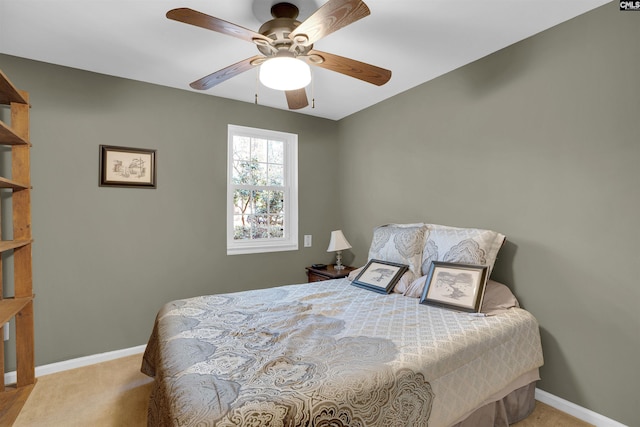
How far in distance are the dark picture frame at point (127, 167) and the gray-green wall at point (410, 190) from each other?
0.22 ft

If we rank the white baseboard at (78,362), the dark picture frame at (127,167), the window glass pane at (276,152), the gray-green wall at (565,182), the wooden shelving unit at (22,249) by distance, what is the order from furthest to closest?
the window glass pane at (276,152)
the dark picture frame at (127,167)
the white baseboard at (78,362)
the wooden shelving unit at (22,249)
the gray-green wall at (565,182)

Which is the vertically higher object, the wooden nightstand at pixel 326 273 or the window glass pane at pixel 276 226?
the window glass pane at pixel 276 226

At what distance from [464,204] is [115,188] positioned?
304 cm

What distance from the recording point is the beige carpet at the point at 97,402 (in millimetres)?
1971

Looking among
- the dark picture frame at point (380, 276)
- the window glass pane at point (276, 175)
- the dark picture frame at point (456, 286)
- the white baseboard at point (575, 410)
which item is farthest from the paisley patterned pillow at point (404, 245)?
the window glass pane at point (276, 175)

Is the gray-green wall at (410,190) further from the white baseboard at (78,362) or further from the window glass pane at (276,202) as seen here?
the window glass pane at (276,202)

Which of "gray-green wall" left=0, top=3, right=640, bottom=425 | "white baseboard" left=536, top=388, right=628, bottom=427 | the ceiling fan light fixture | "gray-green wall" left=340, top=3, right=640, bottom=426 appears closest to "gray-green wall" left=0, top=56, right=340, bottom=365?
"gray-green wall" left=0, top=3, right=640, bottom=425

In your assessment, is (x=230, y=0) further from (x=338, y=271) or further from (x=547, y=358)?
(x=547, y=358)

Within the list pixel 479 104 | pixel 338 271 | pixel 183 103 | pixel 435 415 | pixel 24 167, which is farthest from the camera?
pixel 338 271

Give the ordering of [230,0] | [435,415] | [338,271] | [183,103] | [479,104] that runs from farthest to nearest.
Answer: [338,271] < [183,103] < [479,104] < [230,0] < [435,415]

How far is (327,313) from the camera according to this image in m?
2.05

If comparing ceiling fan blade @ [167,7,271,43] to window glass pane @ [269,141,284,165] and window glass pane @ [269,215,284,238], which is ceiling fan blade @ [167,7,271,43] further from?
window glass pane @ [269,215,284,238]

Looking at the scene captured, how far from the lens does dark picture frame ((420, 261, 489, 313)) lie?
6.72 feet

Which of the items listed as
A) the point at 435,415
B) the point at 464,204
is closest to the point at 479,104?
the point at 464,204
